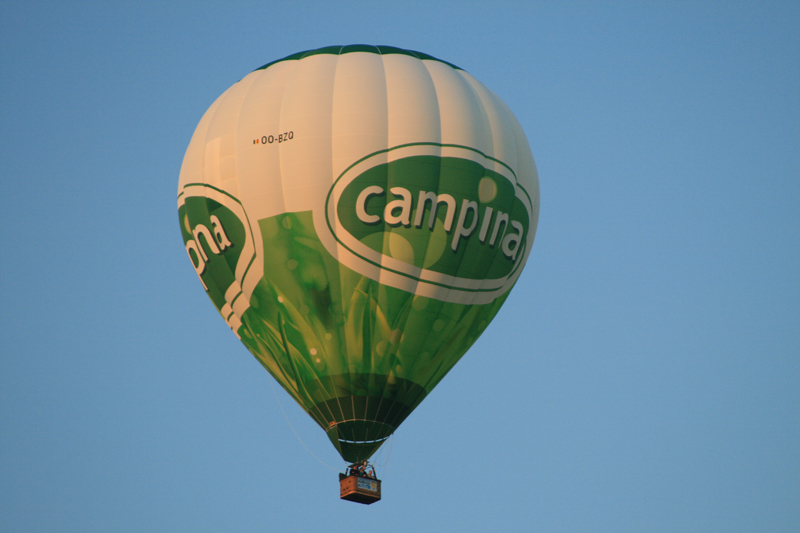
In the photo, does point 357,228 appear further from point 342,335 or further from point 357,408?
point 357,408

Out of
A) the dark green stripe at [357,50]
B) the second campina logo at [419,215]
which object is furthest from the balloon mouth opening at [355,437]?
the dark green stripe at [357,50]

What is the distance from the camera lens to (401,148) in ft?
72.6

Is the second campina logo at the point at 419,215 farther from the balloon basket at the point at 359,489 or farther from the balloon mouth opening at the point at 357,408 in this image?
the balloon basket at the point at 359,489

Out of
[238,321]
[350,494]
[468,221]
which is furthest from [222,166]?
[350,494]

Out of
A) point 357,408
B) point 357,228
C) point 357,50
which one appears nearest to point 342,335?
point 357,408

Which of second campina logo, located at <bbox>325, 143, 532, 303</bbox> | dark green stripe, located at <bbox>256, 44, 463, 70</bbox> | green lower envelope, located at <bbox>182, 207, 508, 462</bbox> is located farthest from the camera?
dark green stripe, located at <bbox>256, 44, 463, 70</bbox>

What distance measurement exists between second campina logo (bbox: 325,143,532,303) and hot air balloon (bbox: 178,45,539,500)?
1.0 inches

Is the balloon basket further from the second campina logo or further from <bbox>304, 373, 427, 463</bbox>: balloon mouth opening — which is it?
the second campina logo

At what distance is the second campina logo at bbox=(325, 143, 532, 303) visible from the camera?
2189cm

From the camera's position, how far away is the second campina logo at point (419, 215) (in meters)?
21.9

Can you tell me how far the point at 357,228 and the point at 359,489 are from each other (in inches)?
188

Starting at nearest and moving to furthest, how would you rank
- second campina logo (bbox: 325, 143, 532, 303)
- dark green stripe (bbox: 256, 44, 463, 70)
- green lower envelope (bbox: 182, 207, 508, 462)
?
second campina logo (bbox: 325, 143, 532, 303), green lower envelope (bbox: 182, 207, 508, 462), dark green stripe (bbox: 256, 44, 463, 70)

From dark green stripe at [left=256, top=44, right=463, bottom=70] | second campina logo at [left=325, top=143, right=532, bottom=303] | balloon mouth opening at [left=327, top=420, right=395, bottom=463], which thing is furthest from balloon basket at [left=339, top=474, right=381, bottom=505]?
dark green stripe at [left=256, top=44, right=463, bottom=70]

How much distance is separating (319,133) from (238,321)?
4023 mm
